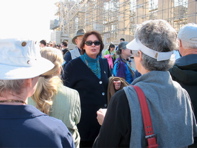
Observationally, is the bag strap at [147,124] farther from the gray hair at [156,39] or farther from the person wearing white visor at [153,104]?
the gray hair at [156,39]

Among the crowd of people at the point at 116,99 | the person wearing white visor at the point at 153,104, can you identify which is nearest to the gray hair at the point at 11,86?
the crowd of people at the point at 116,99

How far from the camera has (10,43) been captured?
111cm

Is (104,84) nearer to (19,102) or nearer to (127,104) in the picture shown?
(127,104)

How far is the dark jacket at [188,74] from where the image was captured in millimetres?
2045

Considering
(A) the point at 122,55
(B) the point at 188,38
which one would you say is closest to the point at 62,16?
(A) the point at 122,55

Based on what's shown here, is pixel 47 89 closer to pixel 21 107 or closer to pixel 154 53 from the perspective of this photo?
pixel 21 107

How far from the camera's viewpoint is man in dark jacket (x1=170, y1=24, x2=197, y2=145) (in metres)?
2.05

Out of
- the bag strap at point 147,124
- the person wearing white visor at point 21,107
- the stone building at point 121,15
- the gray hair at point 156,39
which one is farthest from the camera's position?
the stone building at point 121,15

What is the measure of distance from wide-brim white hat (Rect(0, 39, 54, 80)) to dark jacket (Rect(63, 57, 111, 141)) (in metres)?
1.62

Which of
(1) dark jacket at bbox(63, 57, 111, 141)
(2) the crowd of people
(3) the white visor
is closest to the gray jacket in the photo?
(2) the crowd of people

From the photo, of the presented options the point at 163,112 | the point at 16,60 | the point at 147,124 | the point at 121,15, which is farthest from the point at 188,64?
the point at 121,15

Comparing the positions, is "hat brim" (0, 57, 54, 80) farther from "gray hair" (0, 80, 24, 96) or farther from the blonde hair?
the blonde hair

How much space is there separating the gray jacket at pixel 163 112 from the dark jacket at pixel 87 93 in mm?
1236

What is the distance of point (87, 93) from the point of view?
278 centimetres
